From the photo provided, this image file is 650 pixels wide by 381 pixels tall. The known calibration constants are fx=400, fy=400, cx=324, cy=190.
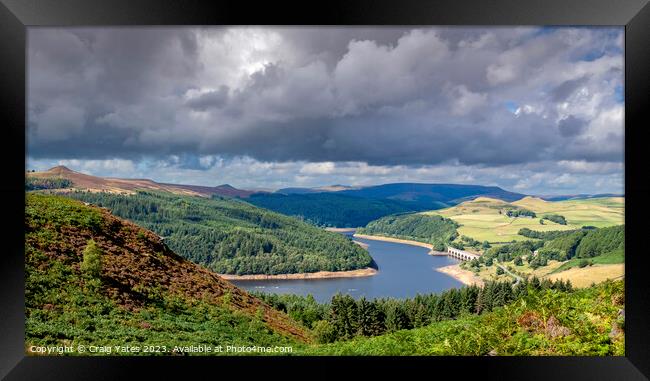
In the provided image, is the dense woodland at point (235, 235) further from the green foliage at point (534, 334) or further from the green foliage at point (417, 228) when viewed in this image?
the green foliage at point (534, 334)

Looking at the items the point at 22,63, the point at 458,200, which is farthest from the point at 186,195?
the point at 458,200

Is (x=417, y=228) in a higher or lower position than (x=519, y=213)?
lower

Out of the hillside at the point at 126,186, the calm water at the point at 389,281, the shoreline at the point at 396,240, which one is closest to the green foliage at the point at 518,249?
the calm water at the point at 389,281

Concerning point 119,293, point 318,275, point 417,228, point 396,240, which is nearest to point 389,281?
point 396,240

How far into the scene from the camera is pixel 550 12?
2.92m

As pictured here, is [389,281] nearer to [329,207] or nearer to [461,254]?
[461,254]

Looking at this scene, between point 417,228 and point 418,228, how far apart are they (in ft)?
0.06

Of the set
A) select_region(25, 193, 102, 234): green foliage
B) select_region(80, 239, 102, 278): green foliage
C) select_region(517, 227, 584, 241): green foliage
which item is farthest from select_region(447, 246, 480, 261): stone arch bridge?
select_region(25, 193, 102, 234): green foliage

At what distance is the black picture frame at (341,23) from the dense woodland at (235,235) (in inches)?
92.7

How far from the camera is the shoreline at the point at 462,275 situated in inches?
206

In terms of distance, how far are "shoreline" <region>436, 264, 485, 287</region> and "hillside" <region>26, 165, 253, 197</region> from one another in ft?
10.2

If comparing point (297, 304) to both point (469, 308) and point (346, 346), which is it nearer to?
point (346, 346)

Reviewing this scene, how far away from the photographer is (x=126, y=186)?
18.6ft

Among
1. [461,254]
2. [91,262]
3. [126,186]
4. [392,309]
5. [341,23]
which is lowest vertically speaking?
[392,309]
